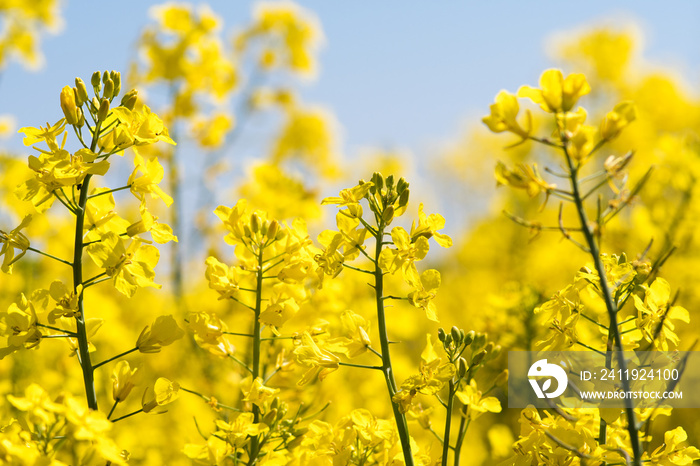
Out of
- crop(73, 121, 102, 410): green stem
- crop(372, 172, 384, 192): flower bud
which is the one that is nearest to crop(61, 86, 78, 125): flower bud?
crop(73, 121, 102, 410): green stem

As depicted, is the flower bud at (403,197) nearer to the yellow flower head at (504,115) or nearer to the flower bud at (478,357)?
the yellow flower head at (504,115)

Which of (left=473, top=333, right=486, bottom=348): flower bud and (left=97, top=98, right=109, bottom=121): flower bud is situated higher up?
(left=97, top=98, right=109, bottom=121): flower bud

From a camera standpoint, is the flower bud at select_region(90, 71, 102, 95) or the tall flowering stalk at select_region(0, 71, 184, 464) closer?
the tall flowering stalk at select_region(0, 71, 184, 464)

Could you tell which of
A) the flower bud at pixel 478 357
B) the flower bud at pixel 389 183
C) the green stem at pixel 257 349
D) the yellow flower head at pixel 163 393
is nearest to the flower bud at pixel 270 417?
the green stem at pixel 257 349

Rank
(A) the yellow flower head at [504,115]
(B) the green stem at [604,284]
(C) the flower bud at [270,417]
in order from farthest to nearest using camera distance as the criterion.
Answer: (C) the flower bud at [270,417] → (A) the yellow flower head at [504,115] → (B) the green stem at [604,284]

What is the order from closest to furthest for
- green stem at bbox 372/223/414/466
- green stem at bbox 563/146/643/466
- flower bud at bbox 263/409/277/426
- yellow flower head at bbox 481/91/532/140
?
green stem at bbox 563/146/643/466, yellow flower head at bbox 481/91/532/140, green stem at bbox 372/223/414/466, flower bud at bbox 263/409/277/426

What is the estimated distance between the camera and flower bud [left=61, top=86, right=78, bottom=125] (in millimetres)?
1363

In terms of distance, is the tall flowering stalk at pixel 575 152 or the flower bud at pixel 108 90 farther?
the flower bud at pixel 108 90

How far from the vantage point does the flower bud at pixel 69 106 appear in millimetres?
1363

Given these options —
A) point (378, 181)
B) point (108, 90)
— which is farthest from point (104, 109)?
point (378, 181)

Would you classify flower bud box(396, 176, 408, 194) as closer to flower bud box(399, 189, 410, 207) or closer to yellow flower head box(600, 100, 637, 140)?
flower bud box(399, 189, 410, 207)

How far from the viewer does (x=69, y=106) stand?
1.37m

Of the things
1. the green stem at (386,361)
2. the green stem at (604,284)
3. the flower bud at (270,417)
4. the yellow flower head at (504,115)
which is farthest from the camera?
the flower bud at (270,417)

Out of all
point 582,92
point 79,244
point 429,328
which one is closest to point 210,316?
point 79,244
